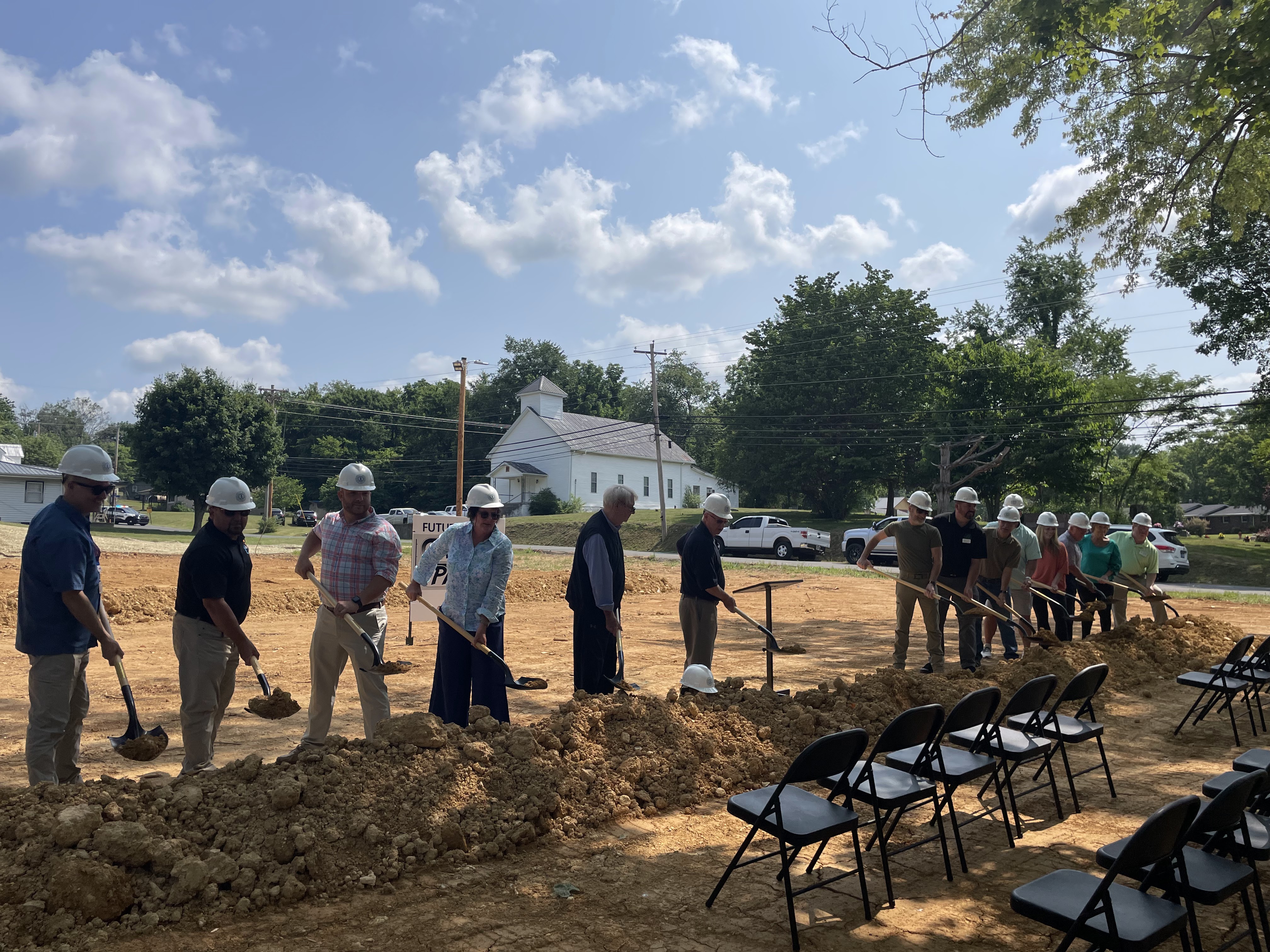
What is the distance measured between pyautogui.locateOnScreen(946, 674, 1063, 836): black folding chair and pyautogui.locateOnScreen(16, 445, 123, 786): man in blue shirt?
187 inches

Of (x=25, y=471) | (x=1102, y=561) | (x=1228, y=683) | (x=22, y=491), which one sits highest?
(x=25, y=471)

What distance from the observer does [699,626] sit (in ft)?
23.9

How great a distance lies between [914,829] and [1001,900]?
95 cm

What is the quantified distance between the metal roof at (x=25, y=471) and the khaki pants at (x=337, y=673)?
46.3m

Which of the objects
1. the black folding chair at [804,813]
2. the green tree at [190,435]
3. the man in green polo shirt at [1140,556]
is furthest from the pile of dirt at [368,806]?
the green tree at [190,435]

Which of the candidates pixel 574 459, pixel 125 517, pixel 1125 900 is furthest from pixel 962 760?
pixel 125 517

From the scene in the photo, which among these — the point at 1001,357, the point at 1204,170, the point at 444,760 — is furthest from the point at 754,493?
the point at 444,760

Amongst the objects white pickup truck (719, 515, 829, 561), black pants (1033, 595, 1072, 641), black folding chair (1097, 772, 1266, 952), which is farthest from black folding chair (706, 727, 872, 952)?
white pickup truck (719, 515, 829, 561)

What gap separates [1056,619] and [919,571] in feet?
9.04

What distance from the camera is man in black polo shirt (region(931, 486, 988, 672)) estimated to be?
9133 millimetres

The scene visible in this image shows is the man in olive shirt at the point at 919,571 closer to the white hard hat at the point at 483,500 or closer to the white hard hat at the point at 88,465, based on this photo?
the white hard hat at the point at 483,500

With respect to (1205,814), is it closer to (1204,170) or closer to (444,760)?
(444,760)

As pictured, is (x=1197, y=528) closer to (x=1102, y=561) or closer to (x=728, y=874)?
(x=1102, y=561)

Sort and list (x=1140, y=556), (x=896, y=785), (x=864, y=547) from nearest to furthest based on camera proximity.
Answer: (x=896, y=785)
(x=1140, y=556)
(x=864, y=547)
